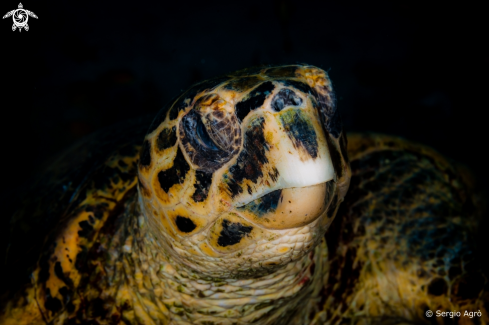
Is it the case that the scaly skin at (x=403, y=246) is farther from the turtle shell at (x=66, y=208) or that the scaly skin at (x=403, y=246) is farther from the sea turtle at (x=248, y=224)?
the turtle shell at (x=66, y=208)

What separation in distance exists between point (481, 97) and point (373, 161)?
3.78 metres

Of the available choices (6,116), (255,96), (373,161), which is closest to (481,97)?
(373,161)

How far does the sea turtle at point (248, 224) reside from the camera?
0.80m

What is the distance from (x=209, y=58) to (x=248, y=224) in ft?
15.9

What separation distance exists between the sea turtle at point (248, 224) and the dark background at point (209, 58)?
10.5 feet

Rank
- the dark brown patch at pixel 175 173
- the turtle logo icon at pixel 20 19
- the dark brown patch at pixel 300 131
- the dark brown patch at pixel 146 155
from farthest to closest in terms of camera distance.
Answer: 1. the turtle logo icon at pixel 20 19
2. the dark brown patch at pixel 146 155
3. the dark brown patch at pixel 175 173
4. the dark brown patch at pixel 300 131

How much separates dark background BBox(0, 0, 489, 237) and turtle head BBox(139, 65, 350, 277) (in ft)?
13.6

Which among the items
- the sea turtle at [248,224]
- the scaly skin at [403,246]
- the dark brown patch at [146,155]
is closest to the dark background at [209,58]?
the scaly skin at [403,246]

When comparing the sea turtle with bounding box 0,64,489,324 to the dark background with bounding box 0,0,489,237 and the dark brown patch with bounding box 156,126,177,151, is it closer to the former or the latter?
the dark brown patch with bounding box 156,126,177,151

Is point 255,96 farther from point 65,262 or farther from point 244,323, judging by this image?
point 65,262

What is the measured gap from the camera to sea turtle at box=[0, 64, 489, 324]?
2.64 ft

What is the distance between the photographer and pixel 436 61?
16.3 feet

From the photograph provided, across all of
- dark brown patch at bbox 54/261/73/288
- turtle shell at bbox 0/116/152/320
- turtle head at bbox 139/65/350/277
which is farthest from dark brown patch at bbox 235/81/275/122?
dark brown patch at bbox 54/261/73/288

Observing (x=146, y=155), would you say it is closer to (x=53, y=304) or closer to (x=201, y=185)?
(x=201, y=185)
